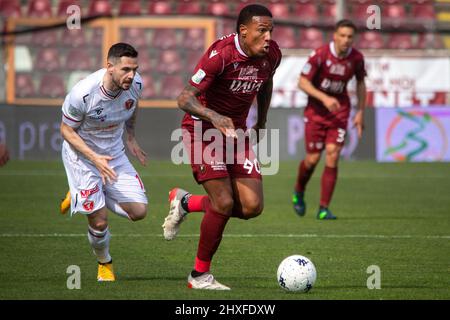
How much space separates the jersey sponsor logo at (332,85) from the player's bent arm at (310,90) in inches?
8.0

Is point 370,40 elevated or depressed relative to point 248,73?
elevated

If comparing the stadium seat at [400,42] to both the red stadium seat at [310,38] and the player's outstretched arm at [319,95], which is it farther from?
the player's outstretched arm at [319,95]

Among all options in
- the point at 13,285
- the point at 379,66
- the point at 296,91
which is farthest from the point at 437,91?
the point at 13,285

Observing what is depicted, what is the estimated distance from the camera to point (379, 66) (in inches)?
912

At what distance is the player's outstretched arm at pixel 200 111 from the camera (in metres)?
7.41

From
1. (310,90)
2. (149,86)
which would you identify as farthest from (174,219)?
(149,86)

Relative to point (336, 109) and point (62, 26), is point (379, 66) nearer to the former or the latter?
point (62, 26)

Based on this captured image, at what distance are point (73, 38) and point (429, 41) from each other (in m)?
8.43

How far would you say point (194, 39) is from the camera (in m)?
24.9

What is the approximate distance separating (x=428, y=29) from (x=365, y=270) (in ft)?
54.2

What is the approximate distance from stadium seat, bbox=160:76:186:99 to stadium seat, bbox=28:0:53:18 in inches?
147

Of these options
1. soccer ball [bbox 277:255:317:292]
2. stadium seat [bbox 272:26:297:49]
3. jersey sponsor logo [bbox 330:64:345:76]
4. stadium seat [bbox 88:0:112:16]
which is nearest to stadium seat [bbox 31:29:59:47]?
stadium seat [bbox 88:0:112:16]

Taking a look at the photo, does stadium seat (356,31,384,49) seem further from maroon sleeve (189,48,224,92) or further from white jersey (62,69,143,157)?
maroon sleeve (189,48,224,92)

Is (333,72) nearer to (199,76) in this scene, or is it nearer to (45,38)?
(199,76)
